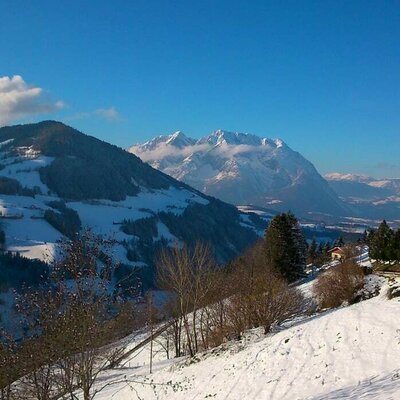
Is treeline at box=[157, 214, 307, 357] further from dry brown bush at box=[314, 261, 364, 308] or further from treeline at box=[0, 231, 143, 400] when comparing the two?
treeline at box=[0, 231, 143, 400]

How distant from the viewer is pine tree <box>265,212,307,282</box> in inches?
2247

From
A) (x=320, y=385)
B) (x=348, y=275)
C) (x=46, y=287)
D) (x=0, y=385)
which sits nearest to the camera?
(x=46, y=287)

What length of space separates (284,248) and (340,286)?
19102mm

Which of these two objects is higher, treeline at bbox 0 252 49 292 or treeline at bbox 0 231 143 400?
treeline at bbox 0 231 143 400

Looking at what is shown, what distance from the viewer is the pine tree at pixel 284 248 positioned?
57062 mm

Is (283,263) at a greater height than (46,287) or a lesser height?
lesser

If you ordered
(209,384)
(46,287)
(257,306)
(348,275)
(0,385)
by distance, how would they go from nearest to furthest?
1. (46,287)
2. (0,385)
3. (209,384)
4. (257,306)
5. (348,275)

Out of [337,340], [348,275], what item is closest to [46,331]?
[337,340]

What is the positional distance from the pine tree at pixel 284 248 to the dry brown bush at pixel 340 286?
14934 millimetres

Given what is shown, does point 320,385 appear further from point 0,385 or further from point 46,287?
point 0,385

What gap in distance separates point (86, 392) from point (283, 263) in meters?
43.4

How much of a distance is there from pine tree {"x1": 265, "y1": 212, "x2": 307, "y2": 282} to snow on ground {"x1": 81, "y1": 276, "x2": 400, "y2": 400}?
94.5 feet

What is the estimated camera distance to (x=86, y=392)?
16.8 metres

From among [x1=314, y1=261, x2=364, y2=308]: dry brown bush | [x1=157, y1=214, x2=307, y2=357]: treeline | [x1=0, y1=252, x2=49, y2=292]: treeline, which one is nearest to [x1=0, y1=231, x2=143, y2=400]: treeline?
[x1=157, y1=214, x2=307, y2=357]: treeline
